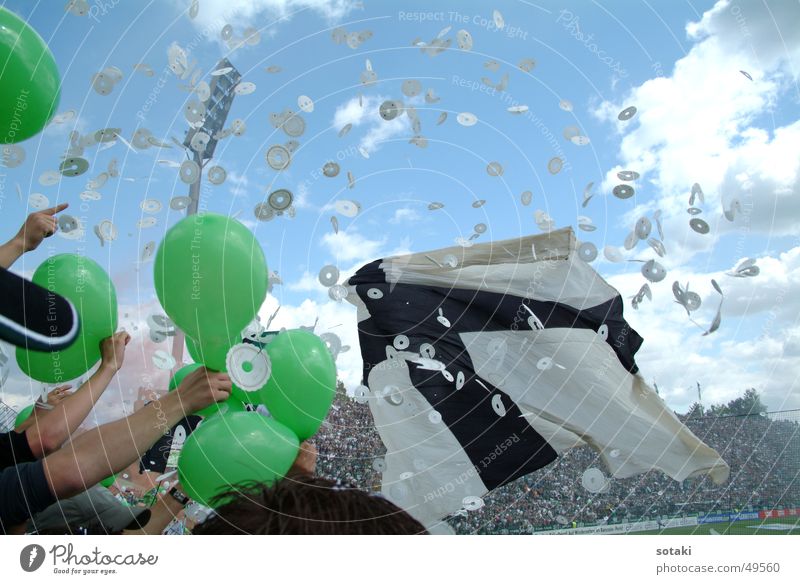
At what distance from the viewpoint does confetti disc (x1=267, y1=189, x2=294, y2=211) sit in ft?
10.0

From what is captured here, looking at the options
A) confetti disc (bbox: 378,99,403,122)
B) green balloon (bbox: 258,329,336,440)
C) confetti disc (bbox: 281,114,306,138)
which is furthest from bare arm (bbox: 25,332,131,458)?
confetti disc (bbox: 378,99,403,122)

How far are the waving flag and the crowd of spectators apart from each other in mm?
3133

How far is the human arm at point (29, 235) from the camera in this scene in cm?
244

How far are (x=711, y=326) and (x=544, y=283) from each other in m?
2.76

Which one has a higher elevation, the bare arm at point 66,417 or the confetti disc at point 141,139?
the confetti disc at point 141,139

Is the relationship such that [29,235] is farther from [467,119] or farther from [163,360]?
[467,119]

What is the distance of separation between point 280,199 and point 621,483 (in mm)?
11108

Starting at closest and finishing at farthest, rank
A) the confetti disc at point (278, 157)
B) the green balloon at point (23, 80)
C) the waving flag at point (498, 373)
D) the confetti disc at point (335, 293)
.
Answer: the green balloon at point (23, 80) < the confetti disc at point (278, 157) < the confetti disc at point (335, 293) < the waving flag at point (498, 373)

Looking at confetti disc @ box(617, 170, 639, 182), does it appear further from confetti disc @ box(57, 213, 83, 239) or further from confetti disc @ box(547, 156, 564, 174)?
confetti disc @ box(57, 213, 83, 239)

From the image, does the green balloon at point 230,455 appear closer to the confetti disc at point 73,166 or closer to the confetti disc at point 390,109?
the confetti disc at point 73,166

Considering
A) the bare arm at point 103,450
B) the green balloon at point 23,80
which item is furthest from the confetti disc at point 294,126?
the bare arm at point 103,450

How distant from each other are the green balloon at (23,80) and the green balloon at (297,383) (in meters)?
1.43

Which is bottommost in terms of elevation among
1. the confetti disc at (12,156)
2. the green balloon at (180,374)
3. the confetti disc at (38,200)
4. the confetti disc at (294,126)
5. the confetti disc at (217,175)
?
the green balloon at (180,374)
